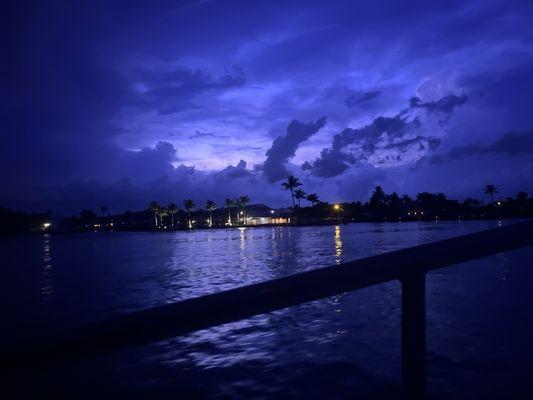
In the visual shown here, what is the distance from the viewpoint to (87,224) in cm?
18850

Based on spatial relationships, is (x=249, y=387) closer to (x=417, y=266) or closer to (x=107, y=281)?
(x=417, y=266)

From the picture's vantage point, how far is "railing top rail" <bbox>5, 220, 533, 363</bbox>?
1195mm

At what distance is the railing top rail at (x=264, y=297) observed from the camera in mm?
1195

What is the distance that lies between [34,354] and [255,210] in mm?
147445

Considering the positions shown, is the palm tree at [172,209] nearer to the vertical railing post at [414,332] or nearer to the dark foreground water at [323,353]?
the dark foreground water at [323,353]

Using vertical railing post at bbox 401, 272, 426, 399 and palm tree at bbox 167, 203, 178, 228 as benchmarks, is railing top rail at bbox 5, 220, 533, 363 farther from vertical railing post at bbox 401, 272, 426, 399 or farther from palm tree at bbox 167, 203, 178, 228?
palm tree at bbox 167, 203, 178, 228

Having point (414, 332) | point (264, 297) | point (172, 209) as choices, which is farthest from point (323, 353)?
point (172, 209)

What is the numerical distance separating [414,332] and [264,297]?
2.23 feet

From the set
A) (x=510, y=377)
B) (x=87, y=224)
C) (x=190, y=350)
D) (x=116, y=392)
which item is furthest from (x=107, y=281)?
(x=87, y=224)

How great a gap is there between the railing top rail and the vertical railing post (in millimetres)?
55

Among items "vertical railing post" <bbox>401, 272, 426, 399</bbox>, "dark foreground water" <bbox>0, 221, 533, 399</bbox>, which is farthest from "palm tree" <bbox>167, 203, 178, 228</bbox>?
"vertical railing post" <bbox>401, 272, 426, 399</bbox>

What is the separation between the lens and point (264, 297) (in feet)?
4.56

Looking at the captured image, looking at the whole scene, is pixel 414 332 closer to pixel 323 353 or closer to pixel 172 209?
pixel 323 353

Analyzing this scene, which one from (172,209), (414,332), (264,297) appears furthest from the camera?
(172,209)
